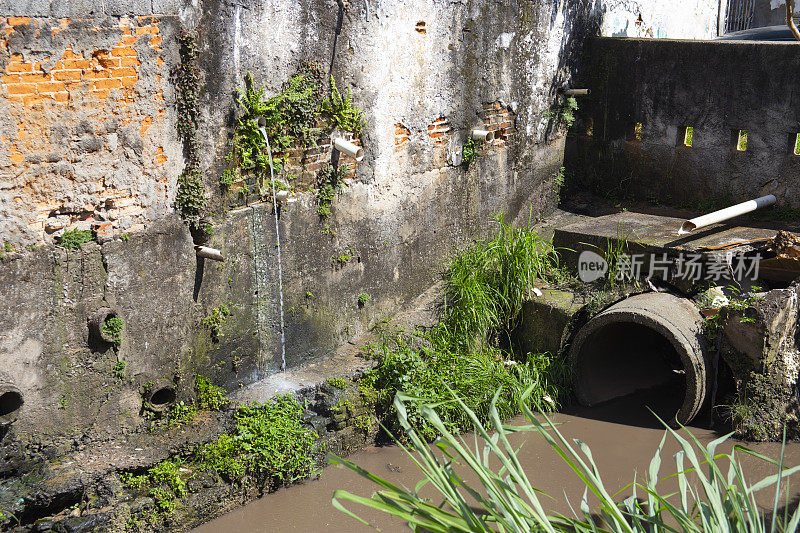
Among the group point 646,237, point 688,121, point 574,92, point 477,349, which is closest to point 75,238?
point 477,349

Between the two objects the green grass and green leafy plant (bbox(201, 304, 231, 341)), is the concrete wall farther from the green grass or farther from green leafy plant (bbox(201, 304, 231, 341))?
green leafy plant (bbox(201, 304, 231, 341))

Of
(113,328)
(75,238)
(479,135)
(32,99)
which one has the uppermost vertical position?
(32,99)

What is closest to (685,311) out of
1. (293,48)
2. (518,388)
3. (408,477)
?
(518,388)

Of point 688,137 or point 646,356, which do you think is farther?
point 688,137

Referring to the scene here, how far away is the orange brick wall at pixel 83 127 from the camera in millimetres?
4262

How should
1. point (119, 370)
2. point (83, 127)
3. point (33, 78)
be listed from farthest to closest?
point (119, 370), point (83, 127), point (33, 78)

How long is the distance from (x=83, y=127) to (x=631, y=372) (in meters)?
4.89

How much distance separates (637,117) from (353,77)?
139 inches

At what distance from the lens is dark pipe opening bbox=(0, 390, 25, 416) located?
14.7 ft

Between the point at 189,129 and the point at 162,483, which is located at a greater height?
the point at 189,129

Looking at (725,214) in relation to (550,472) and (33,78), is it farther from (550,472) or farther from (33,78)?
(33,78)

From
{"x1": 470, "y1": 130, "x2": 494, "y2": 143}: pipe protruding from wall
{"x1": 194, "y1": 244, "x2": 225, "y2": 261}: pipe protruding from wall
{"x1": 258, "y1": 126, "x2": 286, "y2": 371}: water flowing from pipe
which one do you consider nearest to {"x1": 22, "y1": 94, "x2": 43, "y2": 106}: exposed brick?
{"x1": 194, "y1": 244, "x2": 225, "y2": 261}: pipe protruding from wall

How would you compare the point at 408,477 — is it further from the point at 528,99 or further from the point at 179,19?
the point at 528,99

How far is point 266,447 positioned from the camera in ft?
16.8
